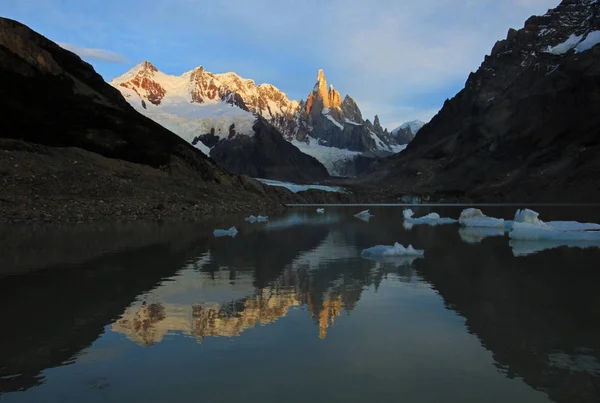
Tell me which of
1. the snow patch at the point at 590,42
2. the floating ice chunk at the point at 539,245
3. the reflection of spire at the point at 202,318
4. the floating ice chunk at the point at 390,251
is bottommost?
the reflection of spire at the point at 202,318

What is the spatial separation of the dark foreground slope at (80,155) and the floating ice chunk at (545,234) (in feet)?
129

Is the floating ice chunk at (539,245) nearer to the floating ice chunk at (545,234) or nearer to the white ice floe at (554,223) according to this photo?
the floating ice chunk at (545,234)

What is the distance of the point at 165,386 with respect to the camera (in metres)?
7.87

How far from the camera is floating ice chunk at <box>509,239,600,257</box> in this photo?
27567 millimetres

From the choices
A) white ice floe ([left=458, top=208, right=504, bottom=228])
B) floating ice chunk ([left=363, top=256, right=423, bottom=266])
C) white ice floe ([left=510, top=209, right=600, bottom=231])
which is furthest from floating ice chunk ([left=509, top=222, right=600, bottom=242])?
floating ice chunk ([left=363, top=256, right=423, bottom=266])

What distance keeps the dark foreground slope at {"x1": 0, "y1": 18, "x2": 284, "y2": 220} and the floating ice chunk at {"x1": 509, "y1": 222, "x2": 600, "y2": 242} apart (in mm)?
39395

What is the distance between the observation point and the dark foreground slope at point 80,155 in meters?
55.7

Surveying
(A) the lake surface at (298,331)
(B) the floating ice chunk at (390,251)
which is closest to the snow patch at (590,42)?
(A) the lake surface at (298,331)

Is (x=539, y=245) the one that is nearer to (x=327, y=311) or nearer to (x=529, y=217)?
(x=529, y=217)

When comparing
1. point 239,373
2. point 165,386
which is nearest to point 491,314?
point 239,373

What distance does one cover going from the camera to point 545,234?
33406 mm

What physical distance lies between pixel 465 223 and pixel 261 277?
118 ft

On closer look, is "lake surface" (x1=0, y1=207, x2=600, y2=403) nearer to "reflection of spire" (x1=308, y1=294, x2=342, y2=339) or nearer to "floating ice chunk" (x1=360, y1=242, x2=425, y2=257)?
"reflection of spire" (x1=308, y1=294, x2=342, y2=339)

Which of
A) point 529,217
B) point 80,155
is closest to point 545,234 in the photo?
point 529,217
